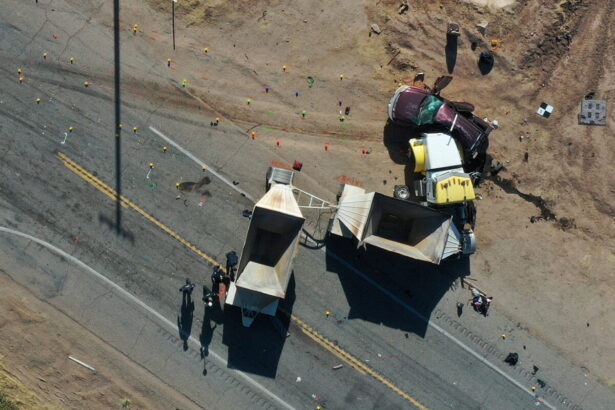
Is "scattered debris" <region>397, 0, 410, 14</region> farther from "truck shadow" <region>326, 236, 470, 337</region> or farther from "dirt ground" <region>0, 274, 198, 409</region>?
"dirt ground" <region>0, 274, 198, 409</region>

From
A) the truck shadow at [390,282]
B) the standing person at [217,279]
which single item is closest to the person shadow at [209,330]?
the standing person at [217,279]

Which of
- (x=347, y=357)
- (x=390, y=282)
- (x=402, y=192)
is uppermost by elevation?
(x=402, y=192)

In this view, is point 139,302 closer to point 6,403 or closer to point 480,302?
point 6,403

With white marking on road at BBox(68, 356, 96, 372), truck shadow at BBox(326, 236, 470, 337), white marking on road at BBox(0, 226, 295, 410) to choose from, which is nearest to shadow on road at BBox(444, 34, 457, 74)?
truck shadow at BBox(326, 236, 470, 337)

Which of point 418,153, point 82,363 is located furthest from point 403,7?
point 82,363

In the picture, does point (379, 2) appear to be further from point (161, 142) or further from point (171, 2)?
point (161, 142)

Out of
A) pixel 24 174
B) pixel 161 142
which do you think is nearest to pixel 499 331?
pixel 161 142

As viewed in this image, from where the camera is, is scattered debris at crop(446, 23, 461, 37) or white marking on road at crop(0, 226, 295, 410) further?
scattered debris at crop(446, 23, 461, 37)
